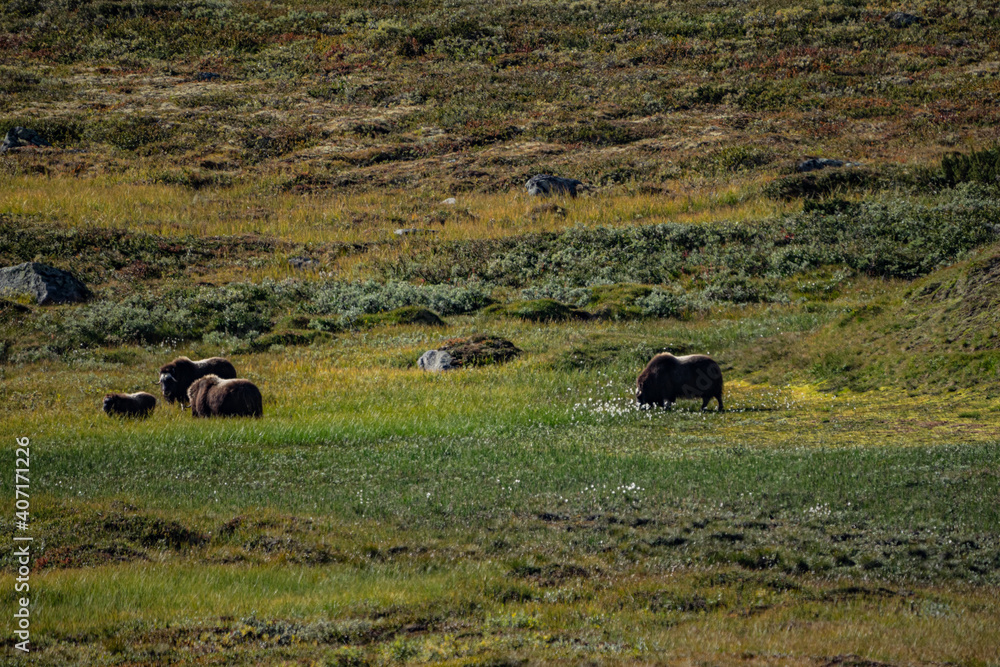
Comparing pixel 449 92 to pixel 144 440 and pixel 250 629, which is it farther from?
pixel 250 629

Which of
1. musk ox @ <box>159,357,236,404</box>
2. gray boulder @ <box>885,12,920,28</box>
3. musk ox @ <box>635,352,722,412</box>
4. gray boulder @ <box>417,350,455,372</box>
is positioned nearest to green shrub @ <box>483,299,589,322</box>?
gray boulder @ <box>417,350,455,372</box>

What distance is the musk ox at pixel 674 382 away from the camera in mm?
21266

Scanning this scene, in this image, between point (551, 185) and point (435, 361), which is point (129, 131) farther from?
point (435, 361)

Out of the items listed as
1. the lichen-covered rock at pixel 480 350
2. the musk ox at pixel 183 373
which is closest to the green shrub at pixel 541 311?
the lichen-covered rock at pixel 480 350

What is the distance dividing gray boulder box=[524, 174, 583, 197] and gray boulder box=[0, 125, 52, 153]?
32.0 metres

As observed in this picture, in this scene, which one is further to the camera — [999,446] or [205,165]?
[205,165]

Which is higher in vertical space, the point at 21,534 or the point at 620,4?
the point at 620,4

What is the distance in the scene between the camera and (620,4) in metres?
94.6

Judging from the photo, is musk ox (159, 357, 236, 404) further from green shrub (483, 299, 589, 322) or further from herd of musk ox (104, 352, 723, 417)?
green shrub (483, 299, 589, 322)

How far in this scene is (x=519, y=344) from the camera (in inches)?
1132

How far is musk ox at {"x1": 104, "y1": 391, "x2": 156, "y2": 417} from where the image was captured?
2005 centimetres

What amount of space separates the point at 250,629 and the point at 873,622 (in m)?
6.05

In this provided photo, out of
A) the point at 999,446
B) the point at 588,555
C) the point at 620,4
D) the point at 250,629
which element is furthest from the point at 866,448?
the point at 620,4

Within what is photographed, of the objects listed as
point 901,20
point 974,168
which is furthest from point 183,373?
point 901,20
